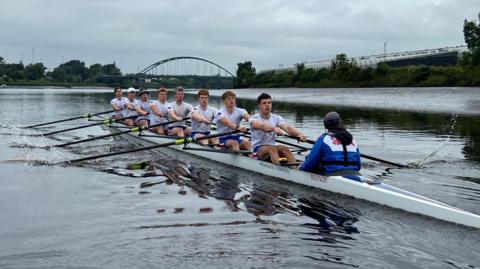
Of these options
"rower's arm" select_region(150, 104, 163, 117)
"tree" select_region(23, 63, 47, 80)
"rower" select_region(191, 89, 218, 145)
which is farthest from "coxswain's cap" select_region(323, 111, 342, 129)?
"tree" select_region(23, 63, 47, 80)

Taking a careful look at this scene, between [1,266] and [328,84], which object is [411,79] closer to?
[328,84]

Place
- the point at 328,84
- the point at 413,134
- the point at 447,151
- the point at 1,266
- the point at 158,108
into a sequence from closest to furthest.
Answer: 1. the point at 1,266
2. the point at 447,151
3. the point at 158,108
4. the point at 413,134
5. the point at 328,84

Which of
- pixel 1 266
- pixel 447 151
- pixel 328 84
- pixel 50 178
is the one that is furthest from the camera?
pixel 328 84

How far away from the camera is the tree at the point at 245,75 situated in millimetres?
129750

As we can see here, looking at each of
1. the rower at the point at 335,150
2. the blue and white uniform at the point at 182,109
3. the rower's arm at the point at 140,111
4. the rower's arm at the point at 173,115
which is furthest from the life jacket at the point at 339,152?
the rower's arm at the point at 140,111

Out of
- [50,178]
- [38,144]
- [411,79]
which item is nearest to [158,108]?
[38,144]

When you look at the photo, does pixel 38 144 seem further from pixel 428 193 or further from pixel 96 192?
pixel 428 193

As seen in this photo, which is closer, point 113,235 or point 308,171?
point 113,235

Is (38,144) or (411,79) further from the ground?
(411,79)

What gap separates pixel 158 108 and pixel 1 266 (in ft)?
44.7

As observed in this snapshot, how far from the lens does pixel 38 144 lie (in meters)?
20.4

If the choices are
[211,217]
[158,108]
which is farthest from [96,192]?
[158,108]

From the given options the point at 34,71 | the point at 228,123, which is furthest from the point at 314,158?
the point at 34,71

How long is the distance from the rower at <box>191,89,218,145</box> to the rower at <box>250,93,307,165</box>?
317 centimetres
